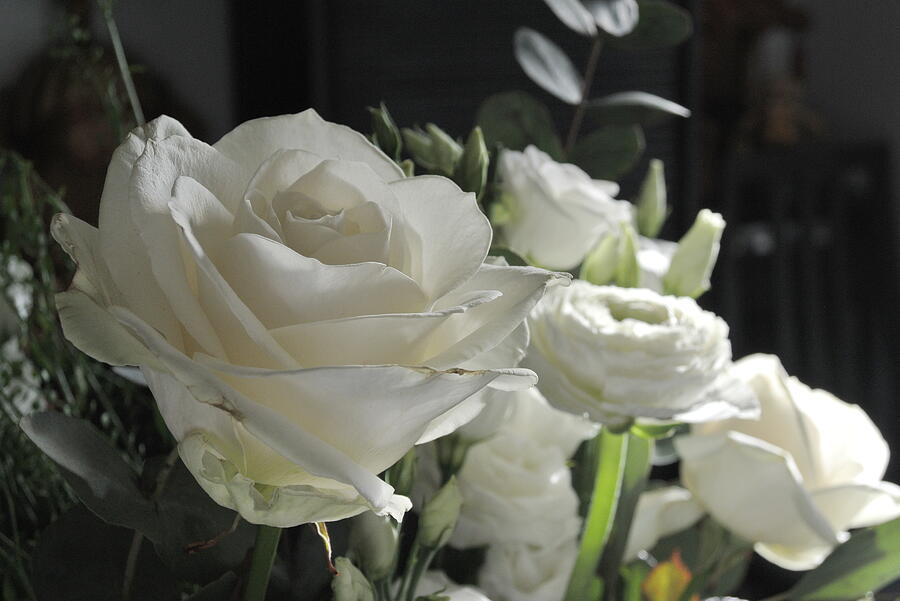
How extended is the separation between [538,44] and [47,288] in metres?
0.25

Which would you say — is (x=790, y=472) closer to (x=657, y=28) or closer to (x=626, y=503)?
(x=626, y=503)

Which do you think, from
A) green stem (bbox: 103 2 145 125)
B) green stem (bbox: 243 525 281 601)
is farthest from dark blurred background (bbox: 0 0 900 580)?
green stem (bbox: 243 525 281 601)

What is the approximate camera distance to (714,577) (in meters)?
0.39

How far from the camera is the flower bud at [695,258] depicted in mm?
350

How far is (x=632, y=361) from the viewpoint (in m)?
0.30

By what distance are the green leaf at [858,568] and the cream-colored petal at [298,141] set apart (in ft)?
0.75

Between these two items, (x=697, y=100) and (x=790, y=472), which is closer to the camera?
(x=790, y=472)

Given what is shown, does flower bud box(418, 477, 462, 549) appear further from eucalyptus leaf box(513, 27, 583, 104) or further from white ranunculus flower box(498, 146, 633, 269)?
eucalyptus leaf box(513, 27, 583, 104)

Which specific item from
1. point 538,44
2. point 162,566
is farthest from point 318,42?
point 162,566

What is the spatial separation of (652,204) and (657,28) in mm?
94

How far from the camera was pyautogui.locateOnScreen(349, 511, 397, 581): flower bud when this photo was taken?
0.27 metres

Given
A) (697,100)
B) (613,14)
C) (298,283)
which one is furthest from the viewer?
(697,100)

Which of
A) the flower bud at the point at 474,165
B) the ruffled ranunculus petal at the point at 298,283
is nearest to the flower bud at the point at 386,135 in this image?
the flower bud at the point at 474,165

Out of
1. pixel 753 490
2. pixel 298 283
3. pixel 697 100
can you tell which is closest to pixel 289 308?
pixel 298 283
